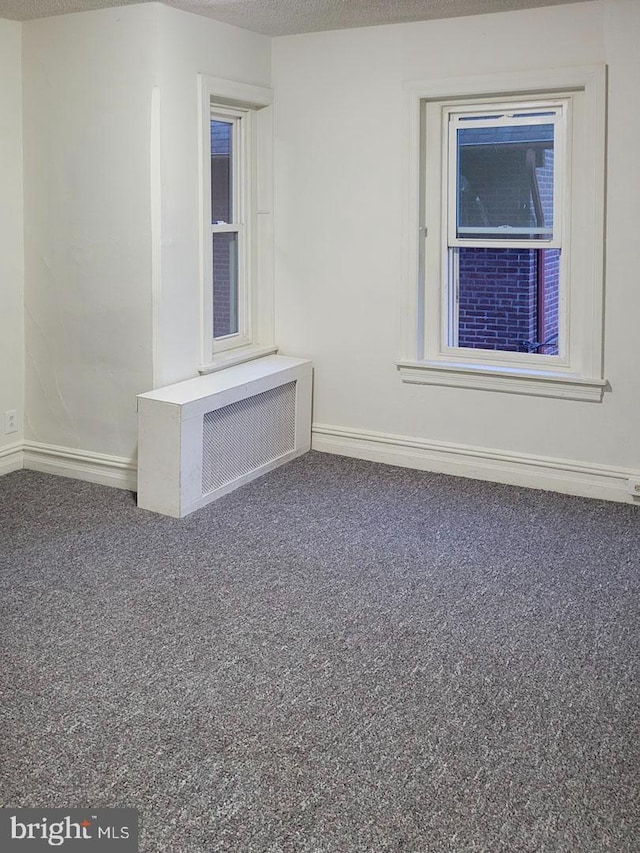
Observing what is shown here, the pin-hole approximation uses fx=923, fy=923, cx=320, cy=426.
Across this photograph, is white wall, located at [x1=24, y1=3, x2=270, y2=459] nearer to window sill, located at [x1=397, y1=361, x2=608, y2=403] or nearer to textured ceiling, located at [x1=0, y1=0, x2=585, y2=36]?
textured ceiling, located at [x1=0, y1=0, x2=585, y2=36]

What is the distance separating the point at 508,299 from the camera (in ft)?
15.7

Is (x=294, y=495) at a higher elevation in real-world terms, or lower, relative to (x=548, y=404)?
lower

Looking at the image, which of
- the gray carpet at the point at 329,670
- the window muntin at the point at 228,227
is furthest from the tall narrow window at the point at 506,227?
the window muntin at the point at 228,227

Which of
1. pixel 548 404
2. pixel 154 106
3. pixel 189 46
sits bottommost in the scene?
pixel 548 404

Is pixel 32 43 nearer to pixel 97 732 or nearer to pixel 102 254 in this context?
pixel 102 254

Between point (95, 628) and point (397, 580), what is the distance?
3.83ft

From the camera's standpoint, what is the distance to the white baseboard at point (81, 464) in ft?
15.3

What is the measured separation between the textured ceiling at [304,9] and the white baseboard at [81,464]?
213 centimetres

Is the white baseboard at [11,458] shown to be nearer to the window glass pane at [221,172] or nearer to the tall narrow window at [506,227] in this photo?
the window glass pane at [221,172]

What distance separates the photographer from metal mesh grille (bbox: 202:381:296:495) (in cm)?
445

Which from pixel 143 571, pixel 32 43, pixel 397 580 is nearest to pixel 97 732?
pixel 143 571

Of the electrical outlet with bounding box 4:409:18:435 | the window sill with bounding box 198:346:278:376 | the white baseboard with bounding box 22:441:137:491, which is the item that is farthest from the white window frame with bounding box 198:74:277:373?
the electrical outlet with bounding box 4:409:18:435

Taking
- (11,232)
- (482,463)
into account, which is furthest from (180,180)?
(482,463)

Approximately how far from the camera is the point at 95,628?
3.17 m
